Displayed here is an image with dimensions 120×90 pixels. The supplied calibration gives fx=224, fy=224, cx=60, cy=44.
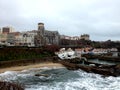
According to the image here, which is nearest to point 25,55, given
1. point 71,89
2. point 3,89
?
point 71,89

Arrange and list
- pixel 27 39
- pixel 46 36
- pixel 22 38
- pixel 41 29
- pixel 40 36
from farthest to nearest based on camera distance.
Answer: pixel 46 36 < pixel 41 29 < pixel 22 38 < pixel 27 39 < pixel 40 36

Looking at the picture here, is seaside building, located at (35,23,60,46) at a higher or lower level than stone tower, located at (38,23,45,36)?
lower

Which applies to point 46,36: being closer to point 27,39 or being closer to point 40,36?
point 40,36

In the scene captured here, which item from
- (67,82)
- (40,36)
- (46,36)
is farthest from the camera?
(46,36)

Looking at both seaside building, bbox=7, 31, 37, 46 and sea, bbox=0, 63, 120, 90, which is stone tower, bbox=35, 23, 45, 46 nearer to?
seaside building, bbox=7, 31, 37, 46

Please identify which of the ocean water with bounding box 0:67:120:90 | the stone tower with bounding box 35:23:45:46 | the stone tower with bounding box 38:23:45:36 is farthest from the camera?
the stone tower with bounding box 38:23:45:36

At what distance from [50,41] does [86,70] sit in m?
96.1

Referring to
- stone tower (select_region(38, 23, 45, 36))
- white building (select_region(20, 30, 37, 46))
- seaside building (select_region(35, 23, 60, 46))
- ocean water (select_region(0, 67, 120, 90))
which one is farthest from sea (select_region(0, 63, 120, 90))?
stone tower (select_region(38, 23, 45, 36))

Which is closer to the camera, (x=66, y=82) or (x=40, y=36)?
(x=66, y=82)

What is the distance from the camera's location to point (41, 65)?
42750 mm

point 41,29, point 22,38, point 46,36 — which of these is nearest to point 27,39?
point 22,38

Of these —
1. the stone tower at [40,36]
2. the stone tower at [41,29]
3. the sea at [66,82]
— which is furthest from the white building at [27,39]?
the sea at [66,82]

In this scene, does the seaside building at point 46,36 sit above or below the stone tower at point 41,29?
below

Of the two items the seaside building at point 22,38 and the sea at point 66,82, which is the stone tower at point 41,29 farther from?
the sea at point 66,82
